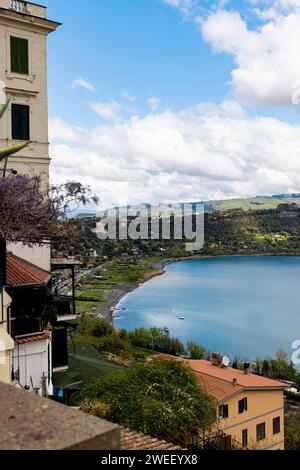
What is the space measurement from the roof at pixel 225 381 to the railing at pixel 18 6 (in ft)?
40.2

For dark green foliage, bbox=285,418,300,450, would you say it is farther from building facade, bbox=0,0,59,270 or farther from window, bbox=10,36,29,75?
window, bbox=10,36,29,75

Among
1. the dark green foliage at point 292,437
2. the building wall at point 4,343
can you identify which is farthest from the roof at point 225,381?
the building wall at point 4,343

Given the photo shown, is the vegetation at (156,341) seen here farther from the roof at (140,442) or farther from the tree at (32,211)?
the roof at (140,442)

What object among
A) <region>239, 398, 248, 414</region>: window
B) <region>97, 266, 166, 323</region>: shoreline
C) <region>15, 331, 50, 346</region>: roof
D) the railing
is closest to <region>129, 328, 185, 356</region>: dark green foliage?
<region>97, 266, 166, 323</region>: shoreline

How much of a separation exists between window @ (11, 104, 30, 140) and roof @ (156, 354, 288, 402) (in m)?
9.75

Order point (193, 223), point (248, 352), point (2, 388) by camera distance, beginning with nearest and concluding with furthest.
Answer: point (2, 388) < point (248, 352) < point (193, 223)

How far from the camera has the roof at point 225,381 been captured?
60.1 ft

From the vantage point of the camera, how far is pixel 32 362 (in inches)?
411

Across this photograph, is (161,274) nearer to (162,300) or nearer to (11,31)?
(162,300)

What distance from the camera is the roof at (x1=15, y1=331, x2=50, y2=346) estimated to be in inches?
394

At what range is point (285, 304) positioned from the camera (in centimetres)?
6894
